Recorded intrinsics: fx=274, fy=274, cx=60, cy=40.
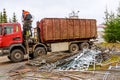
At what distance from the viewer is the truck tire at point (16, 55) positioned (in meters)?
20.2

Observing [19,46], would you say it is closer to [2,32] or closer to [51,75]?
[2,32]

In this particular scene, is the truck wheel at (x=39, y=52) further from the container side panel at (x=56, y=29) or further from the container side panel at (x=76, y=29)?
the container side panel at (x=76, y=29)

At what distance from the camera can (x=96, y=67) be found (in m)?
14.9

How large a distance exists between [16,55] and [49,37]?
322 cm

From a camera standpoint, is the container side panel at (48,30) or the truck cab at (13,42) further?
the container side panel at (48,30)

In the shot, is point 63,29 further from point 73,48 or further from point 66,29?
point 73,48

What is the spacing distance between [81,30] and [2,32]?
7.59 metres

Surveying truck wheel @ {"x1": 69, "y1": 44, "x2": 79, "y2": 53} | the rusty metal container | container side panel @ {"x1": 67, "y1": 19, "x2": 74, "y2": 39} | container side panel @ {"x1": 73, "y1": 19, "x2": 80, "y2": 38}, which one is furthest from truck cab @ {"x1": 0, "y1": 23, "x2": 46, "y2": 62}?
container side panel @ {"x1": 73, "y1": 19, "x2": 80, "y2": 38}

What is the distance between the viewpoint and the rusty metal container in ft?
71.9

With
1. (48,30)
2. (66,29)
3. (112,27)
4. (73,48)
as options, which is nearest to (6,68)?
(48,30)

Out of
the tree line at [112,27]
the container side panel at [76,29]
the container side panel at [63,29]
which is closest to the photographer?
the container side panel at [63,29]

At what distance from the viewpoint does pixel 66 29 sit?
23359 millimetres

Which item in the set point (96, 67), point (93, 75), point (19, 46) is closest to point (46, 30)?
point (19, 46)

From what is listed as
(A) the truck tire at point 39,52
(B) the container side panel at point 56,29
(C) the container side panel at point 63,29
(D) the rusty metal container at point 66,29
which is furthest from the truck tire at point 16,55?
(C) the container side panel at point 63,29
